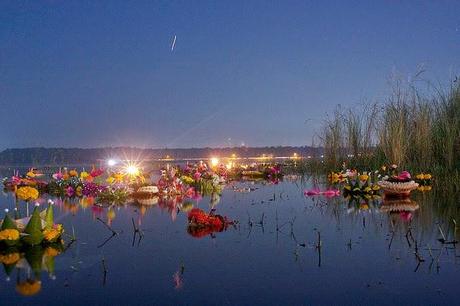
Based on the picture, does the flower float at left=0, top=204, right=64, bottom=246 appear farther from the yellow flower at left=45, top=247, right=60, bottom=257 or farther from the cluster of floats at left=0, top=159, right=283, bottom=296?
the yellow flower at left=45, top=247, right=60, bottom=257

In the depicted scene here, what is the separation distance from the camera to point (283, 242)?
1009 cm

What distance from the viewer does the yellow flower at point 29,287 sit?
6.86 metres

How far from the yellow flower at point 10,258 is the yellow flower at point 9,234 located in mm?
399

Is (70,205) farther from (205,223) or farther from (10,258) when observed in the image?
(10,258)

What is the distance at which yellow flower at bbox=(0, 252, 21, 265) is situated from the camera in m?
8.33

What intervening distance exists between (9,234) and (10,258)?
2.32 ft

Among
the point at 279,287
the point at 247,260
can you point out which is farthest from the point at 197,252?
the point at 279,287

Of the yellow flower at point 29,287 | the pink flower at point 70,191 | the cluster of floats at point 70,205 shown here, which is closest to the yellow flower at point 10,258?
the cluster of floats at point 70,205

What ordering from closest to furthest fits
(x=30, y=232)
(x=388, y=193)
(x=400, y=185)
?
(x=30, y=232)
(x=400, y=185)
(x=388, y=193)

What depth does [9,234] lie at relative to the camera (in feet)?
30.1

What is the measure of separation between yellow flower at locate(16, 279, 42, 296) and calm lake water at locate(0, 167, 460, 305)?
0.09 meters

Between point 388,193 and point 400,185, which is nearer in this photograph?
point 400,185

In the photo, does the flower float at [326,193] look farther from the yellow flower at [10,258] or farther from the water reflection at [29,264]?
the yellow flower at [10,258]

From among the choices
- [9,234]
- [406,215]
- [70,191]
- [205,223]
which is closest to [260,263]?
[205,223]
